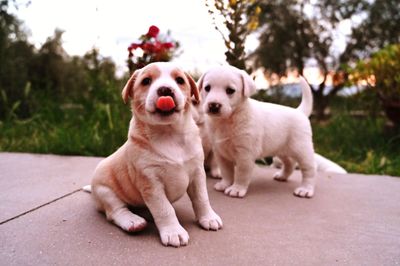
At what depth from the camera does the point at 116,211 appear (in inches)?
80.0

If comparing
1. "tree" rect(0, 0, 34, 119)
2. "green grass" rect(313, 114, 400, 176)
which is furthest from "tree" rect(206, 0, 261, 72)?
"tree" rect(0, 0, 34, 119)

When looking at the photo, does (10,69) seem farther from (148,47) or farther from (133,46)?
(148,47)

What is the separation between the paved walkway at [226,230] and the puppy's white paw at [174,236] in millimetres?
37

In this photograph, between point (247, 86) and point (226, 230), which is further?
point (247, 86)

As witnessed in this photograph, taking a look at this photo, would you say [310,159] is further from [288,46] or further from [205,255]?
[288,46]

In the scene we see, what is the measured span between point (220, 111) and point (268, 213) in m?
0.74

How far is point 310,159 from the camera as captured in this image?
2846 millimetres

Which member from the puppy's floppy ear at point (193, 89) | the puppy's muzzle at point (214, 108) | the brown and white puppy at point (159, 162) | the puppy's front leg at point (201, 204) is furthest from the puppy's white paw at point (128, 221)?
the puppy's muzzle at point (214, 108)

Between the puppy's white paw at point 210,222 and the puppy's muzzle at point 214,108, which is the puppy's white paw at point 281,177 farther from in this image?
the puppy's white paw at point 210,222

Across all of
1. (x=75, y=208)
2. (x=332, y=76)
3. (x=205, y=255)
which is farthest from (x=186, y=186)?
(x=332, y=76)

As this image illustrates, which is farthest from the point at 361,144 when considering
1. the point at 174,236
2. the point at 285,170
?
the point at 174,236

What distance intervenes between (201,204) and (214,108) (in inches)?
28.4

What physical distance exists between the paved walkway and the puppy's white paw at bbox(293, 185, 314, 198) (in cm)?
6

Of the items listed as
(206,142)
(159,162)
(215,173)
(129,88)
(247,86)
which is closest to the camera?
(159,162)
